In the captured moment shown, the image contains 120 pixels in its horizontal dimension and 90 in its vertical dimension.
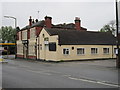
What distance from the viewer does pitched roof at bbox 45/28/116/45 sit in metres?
34.3

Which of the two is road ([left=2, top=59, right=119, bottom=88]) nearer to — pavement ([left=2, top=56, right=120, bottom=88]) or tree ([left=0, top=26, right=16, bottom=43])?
pavement ([left=2, top=56, right=120, bottom=88])

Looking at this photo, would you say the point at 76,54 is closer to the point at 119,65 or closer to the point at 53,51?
the point at 53,51

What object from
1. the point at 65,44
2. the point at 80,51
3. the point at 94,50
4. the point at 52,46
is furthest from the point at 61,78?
the point at 94,50

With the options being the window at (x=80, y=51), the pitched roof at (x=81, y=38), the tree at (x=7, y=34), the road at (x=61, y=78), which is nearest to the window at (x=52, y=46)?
the pitched roof at (x=81, y=38)

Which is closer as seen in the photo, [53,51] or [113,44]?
[53,51]

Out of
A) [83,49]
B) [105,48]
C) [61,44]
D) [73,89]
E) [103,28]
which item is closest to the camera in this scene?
[73,89]

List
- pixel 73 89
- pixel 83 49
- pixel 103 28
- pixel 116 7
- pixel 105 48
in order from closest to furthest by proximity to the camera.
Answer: pixel 73 89, pixel 116 7, pixel 83 49, pixel 105 48, pixel 103 28

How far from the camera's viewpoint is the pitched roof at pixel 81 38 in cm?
3434

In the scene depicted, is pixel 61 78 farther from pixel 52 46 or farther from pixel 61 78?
pixel 52 46

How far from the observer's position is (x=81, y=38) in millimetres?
36625

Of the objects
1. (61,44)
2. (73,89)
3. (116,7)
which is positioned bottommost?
(73,89)

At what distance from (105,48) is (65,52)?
26.6 ft

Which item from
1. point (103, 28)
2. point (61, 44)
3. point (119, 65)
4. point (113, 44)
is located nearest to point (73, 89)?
point (119, 65)

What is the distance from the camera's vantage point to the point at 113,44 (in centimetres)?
3903
